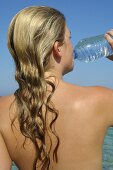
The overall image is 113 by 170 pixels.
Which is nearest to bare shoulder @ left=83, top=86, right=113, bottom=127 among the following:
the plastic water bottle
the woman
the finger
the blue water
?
the woman

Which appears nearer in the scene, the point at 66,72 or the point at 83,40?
the point at 66,72

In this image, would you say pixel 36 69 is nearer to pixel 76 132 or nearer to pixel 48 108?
pixel 48 108

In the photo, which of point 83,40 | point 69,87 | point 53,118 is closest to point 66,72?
point 69,87

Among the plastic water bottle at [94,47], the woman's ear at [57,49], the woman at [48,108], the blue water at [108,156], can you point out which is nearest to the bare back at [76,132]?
the woman at [48,108]

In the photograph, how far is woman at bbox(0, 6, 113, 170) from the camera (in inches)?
101

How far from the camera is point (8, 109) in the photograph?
2.66m

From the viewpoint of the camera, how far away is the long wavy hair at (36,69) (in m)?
2.55

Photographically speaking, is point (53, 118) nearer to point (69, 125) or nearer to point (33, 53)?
point (69, 125)

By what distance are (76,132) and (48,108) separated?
0.79ft

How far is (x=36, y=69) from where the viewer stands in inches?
102

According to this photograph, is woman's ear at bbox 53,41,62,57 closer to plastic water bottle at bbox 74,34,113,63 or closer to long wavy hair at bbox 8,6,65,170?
long wavy hair at bbox 8,6,65,170

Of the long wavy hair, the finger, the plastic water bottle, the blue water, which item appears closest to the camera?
the long wavy hair

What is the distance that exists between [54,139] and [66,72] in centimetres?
49

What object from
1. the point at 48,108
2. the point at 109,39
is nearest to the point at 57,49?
the point at 48,108
